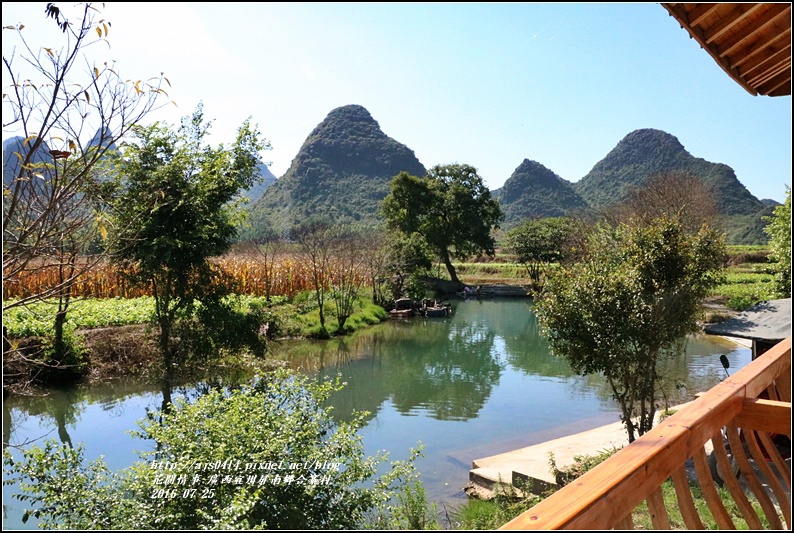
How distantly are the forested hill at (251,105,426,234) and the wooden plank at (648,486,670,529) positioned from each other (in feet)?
149

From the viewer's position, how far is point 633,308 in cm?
613

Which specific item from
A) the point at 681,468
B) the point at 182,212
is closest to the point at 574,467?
the point at 681,468

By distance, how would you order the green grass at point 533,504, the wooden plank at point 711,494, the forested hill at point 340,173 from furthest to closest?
the forested hill at point 340,173, the green grass at point 533,504, the wooden plank at point 711,494

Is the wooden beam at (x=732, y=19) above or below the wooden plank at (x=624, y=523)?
above

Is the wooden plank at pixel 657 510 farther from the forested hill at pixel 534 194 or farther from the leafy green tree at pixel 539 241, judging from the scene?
the forested hill at pixel 534 194

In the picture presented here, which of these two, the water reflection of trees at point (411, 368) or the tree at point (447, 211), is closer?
the water reflection of trees at point (411, 368)

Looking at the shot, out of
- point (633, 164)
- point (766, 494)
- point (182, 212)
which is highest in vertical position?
point (633, 164)

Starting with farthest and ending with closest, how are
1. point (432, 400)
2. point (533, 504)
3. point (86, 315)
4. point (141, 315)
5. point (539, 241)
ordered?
point (539, 241) → point (141, 315) → point (86, 315) → point (432, 400) → point (533, 504)

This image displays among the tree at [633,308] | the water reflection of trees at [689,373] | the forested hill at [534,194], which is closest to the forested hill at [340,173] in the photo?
Result: the forested hill at [534,194]

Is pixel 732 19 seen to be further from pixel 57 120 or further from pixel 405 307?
pixel 405 307

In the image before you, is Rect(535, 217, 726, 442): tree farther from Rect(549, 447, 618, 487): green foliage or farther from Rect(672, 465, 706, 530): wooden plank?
Rect(672, 465, 706, 530): wooden plank

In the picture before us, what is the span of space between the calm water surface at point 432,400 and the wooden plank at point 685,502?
4621 mm

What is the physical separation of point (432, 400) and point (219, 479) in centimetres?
657

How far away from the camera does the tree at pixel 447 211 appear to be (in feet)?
94.3
